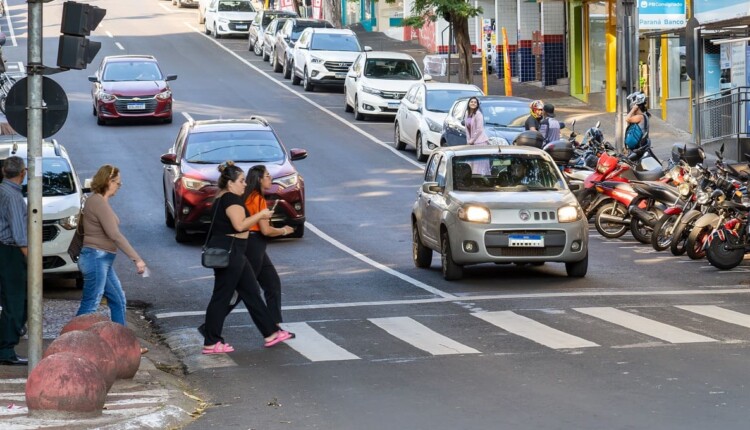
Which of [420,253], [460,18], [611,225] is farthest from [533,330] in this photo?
[460,18]

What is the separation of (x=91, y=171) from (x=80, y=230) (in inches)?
635

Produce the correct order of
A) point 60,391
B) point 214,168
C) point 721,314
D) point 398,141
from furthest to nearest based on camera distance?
point 398,141 < point 214,168 < point 721,314 < point 60,391

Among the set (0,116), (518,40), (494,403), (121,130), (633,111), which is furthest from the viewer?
(518,40)

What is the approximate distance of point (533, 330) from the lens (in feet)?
45.6

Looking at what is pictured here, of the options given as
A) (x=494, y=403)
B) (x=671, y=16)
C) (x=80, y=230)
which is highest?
(x=671, y=16)

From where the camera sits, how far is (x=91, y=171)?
2917 cm

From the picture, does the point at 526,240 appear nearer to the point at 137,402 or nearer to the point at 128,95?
the point at 137,402

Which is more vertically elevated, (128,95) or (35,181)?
(128,95)

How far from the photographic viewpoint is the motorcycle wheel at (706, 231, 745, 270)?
721 inches

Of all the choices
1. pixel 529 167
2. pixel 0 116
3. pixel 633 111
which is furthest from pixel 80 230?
pixel 0 116

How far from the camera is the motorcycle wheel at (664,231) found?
20.1 metres

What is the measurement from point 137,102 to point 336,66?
897 centimetres

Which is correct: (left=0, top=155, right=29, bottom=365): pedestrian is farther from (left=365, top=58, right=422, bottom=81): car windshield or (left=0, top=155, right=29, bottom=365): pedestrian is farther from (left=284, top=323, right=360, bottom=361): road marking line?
(left=365, top=58, right=422, bottom=81): car windshield

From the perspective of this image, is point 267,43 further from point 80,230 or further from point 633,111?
point 80,230
